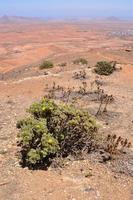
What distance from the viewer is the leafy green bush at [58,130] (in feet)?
28.0

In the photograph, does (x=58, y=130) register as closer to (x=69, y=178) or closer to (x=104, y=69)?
(x=69, y=178)

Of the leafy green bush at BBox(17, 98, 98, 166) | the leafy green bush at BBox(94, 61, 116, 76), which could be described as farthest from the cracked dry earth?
the leafy green bush at BBox(94, 61, 116, 76)

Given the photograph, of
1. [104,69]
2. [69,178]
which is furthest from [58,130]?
[104,69]

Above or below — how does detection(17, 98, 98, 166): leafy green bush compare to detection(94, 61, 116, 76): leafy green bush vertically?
above

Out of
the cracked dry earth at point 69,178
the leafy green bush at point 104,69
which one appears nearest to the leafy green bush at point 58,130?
the cracked dry earth at point 69,178

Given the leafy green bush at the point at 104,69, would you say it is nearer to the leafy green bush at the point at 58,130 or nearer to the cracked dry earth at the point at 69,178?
the cracked dry earth at the point at 69,178

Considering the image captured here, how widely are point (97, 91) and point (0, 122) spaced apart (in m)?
4.84

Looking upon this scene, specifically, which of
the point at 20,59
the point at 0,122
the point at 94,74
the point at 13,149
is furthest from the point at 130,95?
the point at 20,59

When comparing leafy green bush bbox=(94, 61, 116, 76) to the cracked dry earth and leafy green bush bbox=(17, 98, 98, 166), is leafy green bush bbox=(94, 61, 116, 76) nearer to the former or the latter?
the cracked dry earth

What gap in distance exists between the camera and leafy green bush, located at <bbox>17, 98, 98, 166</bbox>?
8.54 meters

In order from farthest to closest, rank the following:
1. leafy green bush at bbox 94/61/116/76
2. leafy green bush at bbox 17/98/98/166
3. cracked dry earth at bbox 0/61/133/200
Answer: leafy green bush at bbox 94/61/116/76, leafy green bush at bbox 17/98/98/166, cracked dry earth at bbox 0/61/133/200

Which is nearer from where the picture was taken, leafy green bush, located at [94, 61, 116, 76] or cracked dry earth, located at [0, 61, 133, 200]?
cracked dry earth, located at [0, 61, 133, 200]

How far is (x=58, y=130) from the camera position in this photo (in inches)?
351

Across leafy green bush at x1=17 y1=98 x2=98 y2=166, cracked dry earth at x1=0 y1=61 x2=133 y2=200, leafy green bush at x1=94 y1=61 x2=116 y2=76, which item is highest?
leafy green bush at x1=17 y1=98 x2=98 y2=166
